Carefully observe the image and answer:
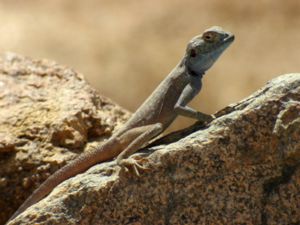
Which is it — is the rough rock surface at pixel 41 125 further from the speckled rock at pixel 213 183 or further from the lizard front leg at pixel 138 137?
the speckled rock at pixel 213 183

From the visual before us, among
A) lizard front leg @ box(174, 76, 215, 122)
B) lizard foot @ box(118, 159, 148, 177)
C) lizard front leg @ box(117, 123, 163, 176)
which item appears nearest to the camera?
lizard foot @ box(118, 159, 148, 177)

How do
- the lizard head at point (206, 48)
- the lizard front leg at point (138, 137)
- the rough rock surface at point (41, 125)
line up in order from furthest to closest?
1. the rough rock surface at point (41, 125)
2. the lizard head at point (206, 48)
3. the lizard front leg at point (138, 137)

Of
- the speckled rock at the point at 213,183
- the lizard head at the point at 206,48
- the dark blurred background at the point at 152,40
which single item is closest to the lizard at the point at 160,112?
the lizard head at the point at 206,48

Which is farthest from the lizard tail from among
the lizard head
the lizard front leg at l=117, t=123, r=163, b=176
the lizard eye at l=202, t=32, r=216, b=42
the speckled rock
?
the lizard eye at l=202, t=32, r=216, b=42

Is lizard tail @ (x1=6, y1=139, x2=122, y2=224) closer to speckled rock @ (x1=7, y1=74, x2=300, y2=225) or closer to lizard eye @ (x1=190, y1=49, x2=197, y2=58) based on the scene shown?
speckled rock @ (x1=7, y1=74, x2=300, y2=225)

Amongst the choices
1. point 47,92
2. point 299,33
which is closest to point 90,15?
point 299,33

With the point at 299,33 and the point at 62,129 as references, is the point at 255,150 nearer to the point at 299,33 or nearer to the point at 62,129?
the point at 62,129
